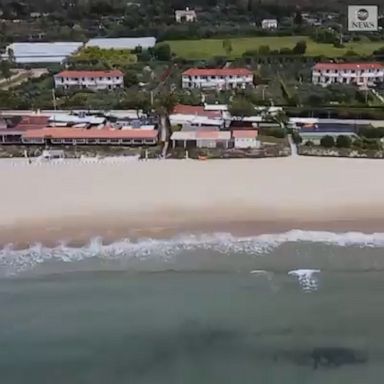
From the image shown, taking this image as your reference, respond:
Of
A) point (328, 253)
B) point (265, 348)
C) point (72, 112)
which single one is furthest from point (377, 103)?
point (265, 348)

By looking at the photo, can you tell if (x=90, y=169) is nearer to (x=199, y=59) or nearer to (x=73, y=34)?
(x=199, y=59)

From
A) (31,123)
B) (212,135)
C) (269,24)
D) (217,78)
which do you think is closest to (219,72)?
(217,78)

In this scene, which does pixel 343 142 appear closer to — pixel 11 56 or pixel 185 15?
pixel 185 15

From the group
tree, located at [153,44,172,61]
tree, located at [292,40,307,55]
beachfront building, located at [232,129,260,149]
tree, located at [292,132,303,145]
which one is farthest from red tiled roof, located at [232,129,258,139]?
tree, located at [153,44,172,61]

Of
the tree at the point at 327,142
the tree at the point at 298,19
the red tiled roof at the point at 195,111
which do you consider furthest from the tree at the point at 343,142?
the tree at the point at 298,19

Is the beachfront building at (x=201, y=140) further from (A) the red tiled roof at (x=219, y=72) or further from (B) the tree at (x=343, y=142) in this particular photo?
(A) the red tiled roof at (x=219, y=72)

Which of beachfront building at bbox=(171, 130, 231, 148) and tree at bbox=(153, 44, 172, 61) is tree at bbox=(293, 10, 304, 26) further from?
beachfront building at bbox=(171, 130, 231, 148)
